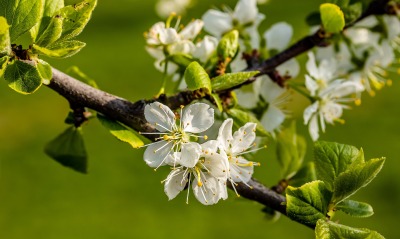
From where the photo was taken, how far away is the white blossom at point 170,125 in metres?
0.74

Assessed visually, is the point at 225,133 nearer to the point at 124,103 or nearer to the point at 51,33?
the point at 124,103

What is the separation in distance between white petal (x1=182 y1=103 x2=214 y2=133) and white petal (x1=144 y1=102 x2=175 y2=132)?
0.02m

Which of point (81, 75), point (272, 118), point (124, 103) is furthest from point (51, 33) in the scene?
point (272, 118)

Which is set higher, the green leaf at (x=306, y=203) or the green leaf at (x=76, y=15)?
the green leaf at (x=76, y=15)

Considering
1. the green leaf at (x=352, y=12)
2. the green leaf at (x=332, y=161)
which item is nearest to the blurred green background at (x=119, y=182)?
the green leaf at (x=352, y=12)

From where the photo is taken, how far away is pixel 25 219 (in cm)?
329

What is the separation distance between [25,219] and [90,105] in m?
2.71

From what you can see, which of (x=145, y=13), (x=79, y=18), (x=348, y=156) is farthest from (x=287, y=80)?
(x=145, y=13)

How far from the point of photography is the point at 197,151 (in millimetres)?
696

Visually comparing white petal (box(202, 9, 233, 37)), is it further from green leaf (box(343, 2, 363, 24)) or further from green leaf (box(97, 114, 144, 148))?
green leaf (box(97, 114, 144, 148))

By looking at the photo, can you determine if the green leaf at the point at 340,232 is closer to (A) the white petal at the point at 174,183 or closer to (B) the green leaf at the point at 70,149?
(A) the white petal at the point at 174,183

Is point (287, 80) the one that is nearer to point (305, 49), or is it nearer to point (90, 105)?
point (305, 49)

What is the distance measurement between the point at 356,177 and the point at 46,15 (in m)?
0.39

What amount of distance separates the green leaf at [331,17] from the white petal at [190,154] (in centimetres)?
33
